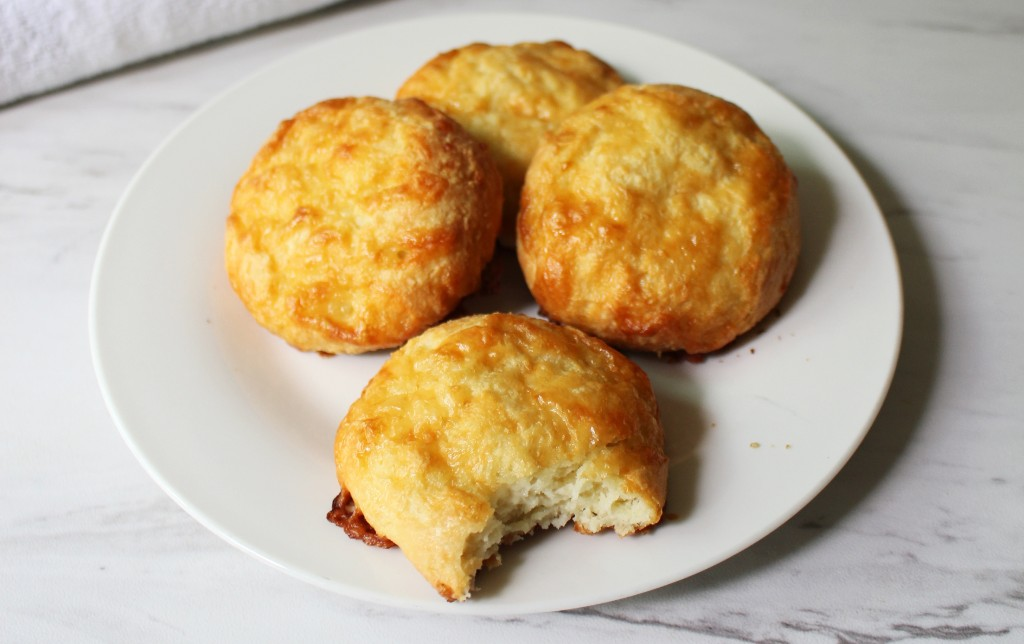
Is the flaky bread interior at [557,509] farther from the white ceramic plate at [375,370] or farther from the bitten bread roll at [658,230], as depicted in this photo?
the bitten bread roll at [658,230]

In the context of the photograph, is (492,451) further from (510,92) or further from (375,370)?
(510,92)

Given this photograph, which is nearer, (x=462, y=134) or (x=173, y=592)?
(x=173, y=592)

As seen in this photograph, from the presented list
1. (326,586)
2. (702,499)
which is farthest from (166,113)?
(702,499)

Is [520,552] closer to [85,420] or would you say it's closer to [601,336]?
[601,336]

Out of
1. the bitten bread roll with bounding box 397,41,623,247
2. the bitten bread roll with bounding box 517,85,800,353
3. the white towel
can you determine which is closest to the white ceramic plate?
the bitten bread roll with bounding box 517,85,800,353

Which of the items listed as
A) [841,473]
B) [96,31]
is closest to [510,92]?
[841,473]

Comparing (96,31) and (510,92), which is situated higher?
(510,92)

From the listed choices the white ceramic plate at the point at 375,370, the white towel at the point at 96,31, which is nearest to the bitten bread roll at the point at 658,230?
the white ceramic plate at the point at 375,370
